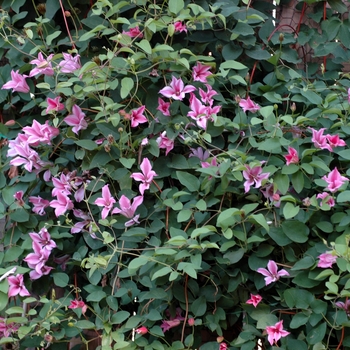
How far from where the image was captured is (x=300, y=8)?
213 cm

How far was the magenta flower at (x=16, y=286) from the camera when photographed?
1.81 m

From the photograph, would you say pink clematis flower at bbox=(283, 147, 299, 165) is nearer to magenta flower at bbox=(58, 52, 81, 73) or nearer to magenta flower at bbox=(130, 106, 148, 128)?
magenta flower at bbox=(130, 106, 148, 128)

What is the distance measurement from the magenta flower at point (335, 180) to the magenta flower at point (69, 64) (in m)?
0.81

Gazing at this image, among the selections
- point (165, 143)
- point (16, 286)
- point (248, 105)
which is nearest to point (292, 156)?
point (248, 105)

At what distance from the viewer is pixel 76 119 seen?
190cm

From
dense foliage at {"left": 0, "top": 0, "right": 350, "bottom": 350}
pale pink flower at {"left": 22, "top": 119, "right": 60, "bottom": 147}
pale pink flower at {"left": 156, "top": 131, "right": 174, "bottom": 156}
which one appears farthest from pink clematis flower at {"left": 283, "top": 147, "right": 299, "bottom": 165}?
pale pink flower at {"left": 22, "top": 119, "right": 60, "bottom": 147}

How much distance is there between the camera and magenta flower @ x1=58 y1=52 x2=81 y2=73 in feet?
6.28

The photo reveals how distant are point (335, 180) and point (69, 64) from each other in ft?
2.79

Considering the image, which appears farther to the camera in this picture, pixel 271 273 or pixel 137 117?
pixel 137 117

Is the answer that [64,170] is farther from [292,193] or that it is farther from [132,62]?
[292,193]

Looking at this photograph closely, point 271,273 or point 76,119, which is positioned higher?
point 76,119

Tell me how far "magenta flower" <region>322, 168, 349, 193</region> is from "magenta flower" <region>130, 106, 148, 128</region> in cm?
54

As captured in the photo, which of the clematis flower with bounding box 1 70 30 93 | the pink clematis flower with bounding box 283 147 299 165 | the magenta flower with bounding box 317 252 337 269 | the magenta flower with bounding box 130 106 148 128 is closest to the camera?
the magenta flower with bounding box 317 252 337 269

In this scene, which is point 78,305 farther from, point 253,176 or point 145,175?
point 253,176
